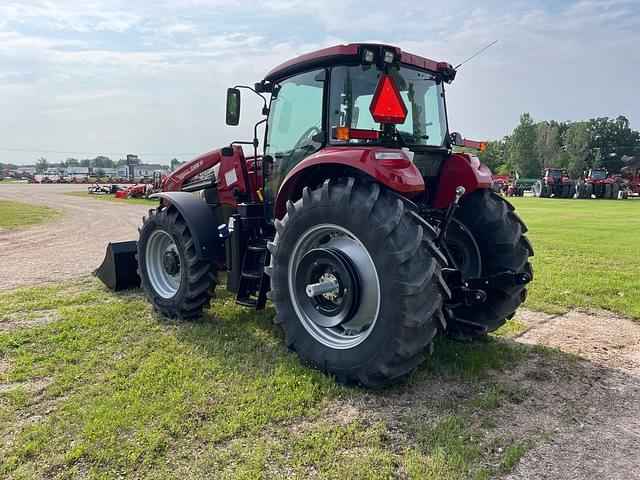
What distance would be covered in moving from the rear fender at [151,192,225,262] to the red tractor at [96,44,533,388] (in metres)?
0.01

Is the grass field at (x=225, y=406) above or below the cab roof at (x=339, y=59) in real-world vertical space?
below

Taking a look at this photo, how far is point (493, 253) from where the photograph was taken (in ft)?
14.9

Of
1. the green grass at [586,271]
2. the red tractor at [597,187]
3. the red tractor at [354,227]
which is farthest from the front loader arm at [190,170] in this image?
the red tractor at [597,187]

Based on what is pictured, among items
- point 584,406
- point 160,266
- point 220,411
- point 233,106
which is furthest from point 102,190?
point 584,406

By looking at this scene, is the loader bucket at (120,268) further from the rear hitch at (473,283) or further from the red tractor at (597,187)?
the red tractor at (597,187)

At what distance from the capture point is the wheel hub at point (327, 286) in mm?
3775

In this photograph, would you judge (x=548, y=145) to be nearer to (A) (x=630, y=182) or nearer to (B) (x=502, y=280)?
(A) (x=630, y=182)

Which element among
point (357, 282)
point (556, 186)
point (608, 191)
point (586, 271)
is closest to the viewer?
point (357, 282)

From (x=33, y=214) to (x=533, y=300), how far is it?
63.6ft

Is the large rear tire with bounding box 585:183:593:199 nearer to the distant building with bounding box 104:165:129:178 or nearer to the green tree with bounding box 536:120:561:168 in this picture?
the green tree with bounding box 536:120:561:168

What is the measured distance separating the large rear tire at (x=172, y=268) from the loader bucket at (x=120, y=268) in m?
0.88

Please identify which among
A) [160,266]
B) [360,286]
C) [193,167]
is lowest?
[160,266]

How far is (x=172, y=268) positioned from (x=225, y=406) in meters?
2.53

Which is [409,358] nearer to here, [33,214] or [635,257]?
[635,257]
